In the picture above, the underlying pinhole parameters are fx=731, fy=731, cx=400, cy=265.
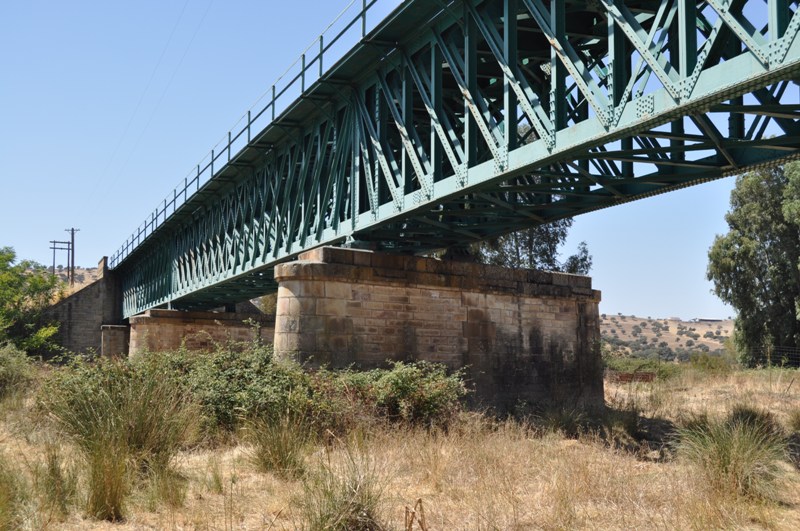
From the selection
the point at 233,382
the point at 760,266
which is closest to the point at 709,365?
the point at 760,266

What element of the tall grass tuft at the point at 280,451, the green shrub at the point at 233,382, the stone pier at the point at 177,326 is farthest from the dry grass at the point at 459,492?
the stone pier at the point at 177,326

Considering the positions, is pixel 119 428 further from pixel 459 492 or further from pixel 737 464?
pixel 737 464

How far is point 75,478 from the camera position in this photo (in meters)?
7.32

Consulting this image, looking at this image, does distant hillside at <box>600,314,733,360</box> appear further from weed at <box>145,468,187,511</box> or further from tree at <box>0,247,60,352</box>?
weed at <box>145,468,187,511</box>

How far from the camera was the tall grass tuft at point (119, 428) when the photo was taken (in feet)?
23.1

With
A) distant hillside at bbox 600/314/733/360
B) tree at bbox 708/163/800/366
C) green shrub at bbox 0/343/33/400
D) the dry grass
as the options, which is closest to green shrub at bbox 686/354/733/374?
tree at bbox 708/163/800/366

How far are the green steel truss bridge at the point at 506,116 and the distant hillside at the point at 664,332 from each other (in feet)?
235

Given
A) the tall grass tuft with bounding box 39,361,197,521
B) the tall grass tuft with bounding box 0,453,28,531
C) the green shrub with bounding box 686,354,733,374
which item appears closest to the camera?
the tall grass tuft with bounding box 0,453,28,531

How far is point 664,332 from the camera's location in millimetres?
112938

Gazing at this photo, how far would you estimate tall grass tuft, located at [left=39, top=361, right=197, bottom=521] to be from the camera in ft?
23.1

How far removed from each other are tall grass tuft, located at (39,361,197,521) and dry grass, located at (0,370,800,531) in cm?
22

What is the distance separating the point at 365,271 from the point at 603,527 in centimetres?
925

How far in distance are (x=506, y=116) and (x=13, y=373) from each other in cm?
1475

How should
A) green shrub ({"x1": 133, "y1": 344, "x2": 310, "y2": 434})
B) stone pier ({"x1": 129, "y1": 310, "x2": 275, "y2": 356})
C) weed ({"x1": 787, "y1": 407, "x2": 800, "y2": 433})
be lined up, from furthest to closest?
stone pier ({"x1": 129, "y1": 310, "x2": 275, "y2": 356})
weed ({"x1": 787, "y1": 407, "x2": 800, "y2": 433})
green shrub ({"x1": 133, "y1": 344, "x2": 310, "y2": 434})
